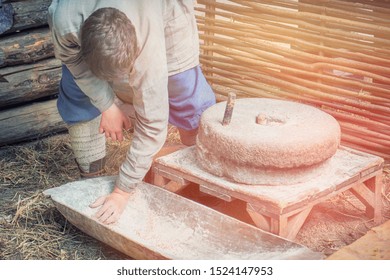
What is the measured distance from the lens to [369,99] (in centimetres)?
396

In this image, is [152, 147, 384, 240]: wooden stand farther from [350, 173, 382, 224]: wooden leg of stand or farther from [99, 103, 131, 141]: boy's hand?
[99, 103, 131, 141]: boy's hand

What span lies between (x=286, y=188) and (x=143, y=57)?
793mm

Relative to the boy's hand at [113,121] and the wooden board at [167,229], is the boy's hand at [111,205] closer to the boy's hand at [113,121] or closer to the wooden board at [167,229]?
the wooden board at [167,229]

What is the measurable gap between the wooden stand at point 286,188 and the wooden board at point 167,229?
8 cm

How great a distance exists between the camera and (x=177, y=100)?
3602 mm

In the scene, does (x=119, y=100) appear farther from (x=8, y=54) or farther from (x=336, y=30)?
(x=336, y=30)

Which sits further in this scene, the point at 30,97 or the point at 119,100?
the point at 30,97

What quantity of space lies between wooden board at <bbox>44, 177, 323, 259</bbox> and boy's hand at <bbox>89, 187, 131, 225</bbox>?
0.05 metres

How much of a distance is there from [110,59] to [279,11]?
1643 millimetres

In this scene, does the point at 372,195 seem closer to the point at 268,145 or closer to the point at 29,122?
the point at 268,145

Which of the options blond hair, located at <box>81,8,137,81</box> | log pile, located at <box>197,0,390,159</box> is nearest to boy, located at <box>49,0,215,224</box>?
blond hair, located at <box>81,8,137,81</box>

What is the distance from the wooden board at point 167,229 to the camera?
116 inches

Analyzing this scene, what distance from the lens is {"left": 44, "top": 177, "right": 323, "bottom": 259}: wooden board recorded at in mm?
2939
